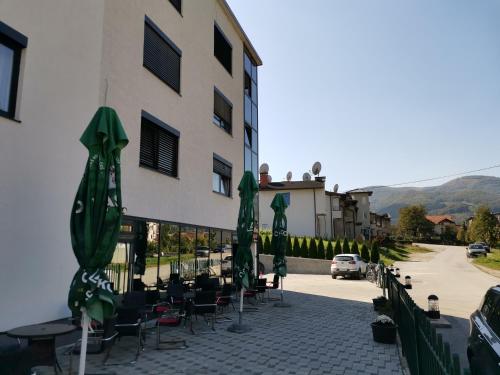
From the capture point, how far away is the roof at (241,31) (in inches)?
723

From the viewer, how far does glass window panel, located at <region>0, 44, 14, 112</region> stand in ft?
23.2

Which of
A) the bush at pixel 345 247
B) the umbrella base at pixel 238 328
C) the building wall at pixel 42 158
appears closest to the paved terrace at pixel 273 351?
the umbrella base at pixel 238 328

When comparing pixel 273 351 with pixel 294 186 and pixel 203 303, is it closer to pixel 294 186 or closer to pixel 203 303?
pixel 203 303

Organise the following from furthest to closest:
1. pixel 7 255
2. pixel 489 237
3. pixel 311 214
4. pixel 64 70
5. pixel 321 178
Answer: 1. pixel 489 237
2. pixel 321 178
3. pixel 311 214
4. pixel 64 70
5. pixel 7 255

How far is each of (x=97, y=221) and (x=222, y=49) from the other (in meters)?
15.6

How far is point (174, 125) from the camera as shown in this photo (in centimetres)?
1298

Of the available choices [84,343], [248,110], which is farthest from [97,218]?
[248,110]

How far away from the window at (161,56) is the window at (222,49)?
4.75 metres

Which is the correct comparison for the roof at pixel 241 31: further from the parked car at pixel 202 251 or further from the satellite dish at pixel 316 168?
the satellite dish at pixel 316 168

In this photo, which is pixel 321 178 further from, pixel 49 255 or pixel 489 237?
pixel 49 255

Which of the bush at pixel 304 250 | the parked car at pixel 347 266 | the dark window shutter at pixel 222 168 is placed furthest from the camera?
the bush at pixel 304 250

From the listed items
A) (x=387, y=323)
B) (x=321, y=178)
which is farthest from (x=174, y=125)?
(x=321, y=178)

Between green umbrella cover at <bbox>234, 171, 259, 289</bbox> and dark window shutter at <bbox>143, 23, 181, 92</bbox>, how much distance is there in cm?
505

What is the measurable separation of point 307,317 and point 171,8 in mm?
11576
